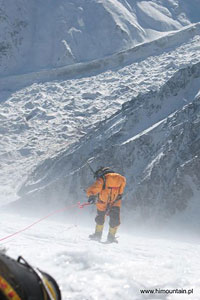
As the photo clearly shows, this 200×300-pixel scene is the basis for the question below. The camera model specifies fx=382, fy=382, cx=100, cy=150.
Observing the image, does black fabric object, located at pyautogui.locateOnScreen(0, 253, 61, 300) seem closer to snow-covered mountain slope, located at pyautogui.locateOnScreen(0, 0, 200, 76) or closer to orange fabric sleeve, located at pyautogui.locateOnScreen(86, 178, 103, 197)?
orange fabric sleeve, located at pyautogui.locateOnScreen(86, 178, 103, 197)

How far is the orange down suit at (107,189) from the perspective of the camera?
363 inches

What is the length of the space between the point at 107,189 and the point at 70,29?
48269mm

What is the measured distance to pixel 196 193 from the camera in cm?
1459

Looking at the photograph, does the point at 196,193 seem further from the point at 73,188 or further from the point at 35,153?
the point at 35,153

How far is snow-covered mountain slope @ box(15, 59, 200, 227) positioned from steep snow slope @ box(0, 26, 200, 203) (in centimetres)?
528

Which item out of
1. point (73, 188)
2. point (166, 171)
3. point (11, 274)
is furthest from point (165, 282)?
point (73, 188)

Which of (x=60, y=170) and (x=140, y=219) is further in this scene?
(x=60, y=170)

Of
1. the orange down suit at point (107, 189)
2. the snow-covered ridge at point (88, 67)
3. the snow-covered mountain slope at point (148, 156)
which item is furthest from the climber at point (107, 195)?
the snow-covered ridge at point (88, 67)

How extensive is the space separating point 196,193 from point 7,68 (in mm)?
40945

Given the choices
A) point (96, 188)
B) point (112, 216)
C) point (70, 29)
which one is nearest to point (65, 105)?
point (70, 29)

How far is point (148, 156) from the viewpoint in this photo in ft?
59.4

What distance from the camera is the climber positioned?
924 centimetres

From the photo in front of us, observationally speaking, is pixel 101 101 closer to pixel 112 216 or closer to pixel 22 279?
pixel 112 216

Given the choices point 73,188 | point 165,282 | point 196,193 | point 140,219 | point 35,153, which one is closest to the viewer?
point 165,282
